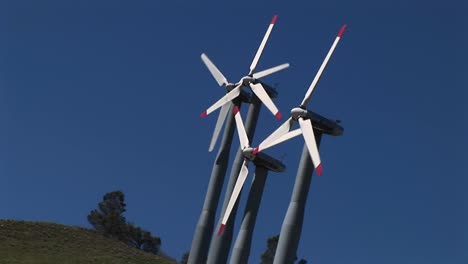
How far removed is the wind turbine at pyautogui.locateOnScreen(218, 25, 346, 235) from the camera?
246ft

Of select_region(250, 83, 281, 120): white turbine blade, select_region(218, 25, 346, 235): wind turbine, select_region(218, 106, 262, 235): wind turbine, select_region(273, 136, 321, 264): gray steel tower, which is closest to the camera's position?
select_region(273, 136, 321, 264): gray steel tower

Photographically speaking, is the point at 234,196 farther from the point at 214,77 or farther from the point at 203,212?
the point at 214,77

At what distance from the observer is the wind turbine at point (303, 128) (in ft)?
246

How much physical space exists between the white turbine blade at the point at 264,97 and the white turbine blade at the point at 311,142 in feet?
23.2

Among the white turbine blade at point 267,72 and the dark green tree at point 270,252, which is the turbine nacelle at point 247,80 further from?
the dark green tree at point 270,252

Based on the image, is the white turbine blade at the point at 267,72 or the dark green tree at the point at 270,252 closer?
the white turbine blade at the point at 267,72

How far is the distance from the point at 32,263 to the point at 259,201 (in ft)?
208

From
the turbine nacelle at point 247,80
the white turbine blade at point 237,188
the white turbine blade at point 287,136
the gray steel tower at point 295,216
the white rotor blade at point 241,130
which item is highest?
the turbine nacelle at point 247,80

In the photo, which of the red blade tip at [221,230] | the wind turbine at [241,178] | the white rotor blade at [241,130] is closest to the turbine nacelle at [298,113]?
the wind turbine at [241,178]

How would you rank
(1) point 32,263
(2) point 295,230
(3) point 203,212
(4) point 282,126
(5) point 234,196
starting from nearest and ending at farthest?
(2) point 295,230 → (4) point 282,126 → (5) point 234,196 → (3) point 203,212 → (1) point 32,263

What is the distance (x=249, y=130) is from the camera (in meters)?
98.8

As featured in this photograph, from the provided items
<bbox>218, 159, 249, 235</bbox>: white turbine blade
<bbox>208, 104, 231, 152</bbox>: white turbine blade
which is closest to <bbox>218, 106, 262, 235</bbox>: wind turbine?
<bbox>218, 159, 249, 235</bbox>: white turbine blade

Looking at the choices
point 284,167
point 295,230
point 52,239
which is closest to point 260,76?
point 284,167

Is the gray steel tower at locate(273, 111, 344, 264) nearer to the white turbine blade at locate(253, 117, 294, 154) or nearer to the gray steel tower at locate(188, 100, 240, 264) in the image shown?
the white turbine blade at locate(253, 117, 294, 154)
